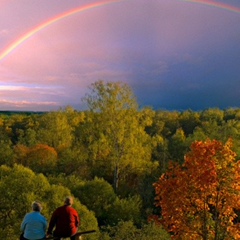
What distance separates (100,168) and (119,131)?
8298 mm

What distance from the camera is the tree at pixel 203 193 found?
92.1ft

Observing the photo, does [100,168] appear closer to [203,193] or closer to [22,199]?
[22,199]

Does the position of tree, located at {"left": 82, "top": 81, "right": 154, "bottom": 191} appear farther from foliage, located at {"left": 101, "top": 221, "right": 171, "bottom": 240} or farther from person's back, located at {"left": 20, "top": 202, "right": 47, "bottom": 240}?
person's back, located at {"left": 20, "top": 202, "right": 47, "bottom": 240}

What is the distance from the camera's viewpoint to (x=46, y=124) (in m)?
94.9

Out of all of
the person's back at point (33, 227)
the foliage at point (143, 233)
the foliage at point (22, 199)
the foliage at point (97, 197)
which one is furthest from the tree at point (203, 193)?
the foliage at point (97, 197)

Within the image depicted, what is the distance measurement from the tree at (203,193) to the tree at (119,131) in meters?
33.8

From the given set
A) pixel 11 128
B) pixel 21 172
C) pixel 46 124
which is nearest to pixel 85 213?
pixel 21 172

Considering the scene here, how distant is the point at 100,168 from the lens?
68.2 m

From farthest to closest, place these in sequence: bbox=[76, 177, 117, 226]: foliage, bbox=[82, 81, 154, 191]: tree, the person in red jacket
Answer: bbox=[82, 81, 154, 191]: tree < bbox=[76, 177, 117, 226]: foliage < the person in red jacket

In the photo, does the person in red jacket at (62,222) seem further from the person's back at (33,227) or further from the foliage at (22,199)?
the foliage at (22,199)

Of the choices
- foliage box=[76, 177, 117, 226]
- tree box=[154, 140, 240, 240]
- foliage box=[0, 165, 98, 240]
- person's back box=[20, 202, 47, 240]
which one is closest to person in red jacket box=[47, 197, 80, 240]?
person's back box=[20, 202, 47, 240]

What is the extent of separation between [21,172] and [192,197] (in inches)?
796

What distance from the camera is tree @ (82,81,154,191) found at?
6388 centimetres

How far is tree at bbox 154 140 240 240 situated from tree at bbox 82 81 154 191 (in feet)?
111
